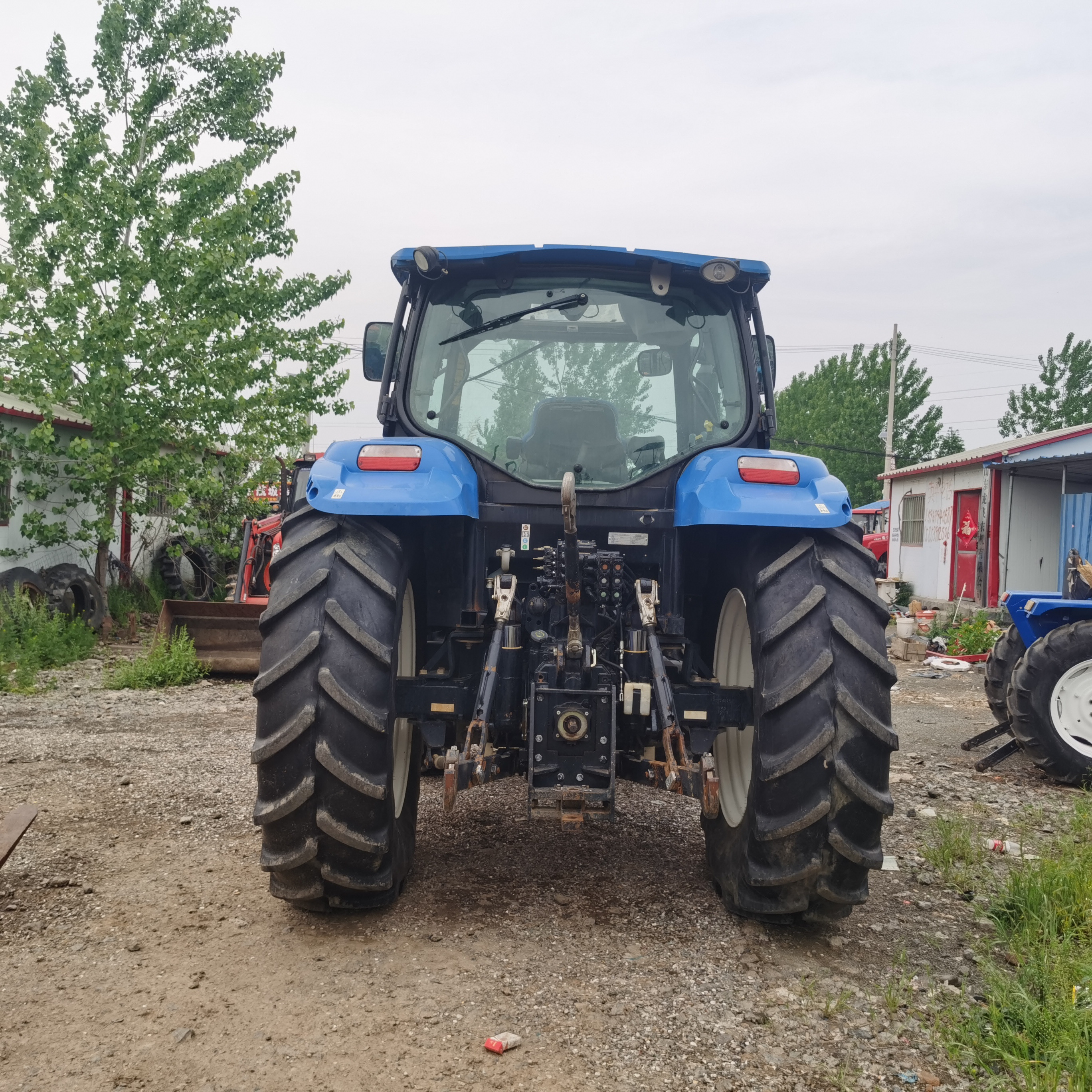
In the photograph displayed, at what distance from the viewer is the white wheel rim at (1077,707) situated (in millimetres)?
5984

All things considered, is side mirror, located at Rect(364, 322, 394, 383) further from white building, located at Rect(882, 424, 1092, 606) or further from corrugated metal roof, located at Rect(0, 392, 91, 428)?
white building, located at Rect(882, 424, 1092, 606)

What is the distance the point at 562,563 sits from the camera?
3.61m

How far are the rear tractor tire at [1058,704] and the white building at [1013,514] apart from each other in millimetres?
8454

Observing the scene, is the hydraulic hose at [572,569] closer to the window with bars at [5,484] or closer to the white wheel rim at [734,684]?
the white wheel rim at [734,684]

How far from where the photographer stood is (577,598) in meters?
3.36

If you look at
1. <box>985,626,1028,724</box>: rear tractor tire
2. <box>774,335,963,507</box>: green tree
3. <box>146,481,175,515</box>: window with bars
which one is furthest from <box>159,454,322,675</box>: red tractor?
<box>774,335,963,507</box>: green tree

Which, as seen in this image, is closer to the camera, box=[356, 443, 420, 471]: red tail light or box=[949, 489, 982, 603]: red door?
box=[356, 443, 420, 471]: red tail light

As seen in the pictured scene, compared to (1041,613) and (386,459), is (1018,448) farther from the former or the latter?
(386,459)

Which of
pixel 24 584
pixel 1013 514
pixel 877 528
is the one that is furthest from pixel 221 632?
pixel 877 528

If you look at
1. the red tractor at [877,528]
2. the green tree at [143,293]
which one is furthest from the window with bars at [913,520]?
the green tree at [143,293]

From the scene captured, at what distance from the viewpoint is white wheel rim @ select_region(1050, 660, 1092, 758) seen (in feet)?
19.6

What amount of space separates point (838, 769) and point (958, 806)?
9.16 ft

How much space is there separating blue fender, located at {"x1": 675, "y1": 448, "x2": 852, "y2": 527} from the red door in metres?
14.3

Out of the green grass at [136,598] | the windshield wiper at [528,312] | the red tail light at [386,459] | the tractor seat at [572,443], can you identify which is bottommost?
the green grass at [136,598]
